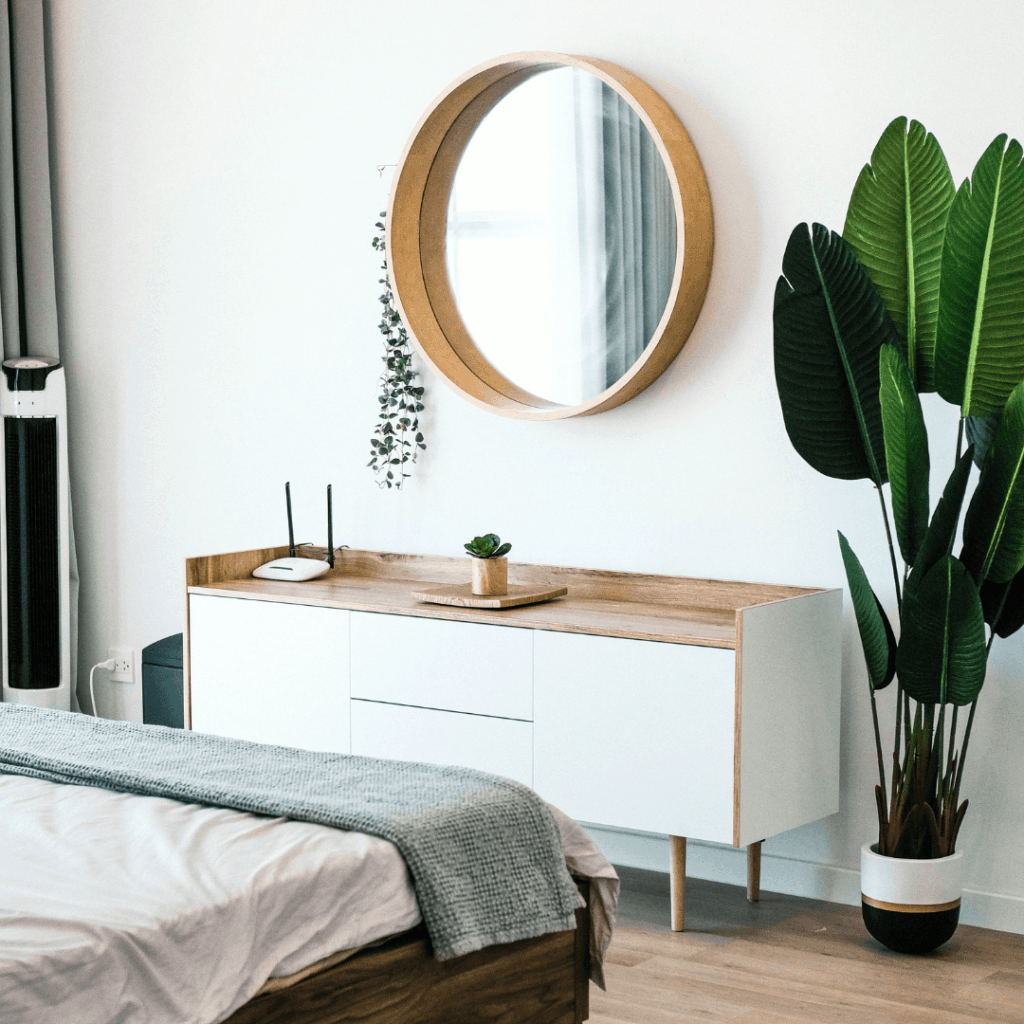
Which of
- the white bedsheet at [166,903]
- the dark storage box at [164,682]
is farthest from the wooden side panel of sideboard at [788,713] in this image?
the dark storage box at [164,682]

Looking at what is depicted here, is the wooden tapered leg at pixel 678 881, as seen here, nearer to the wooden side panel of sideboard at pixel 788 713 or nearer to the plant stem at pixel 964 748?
the wooden side panel of sideboard at pixel 788 713

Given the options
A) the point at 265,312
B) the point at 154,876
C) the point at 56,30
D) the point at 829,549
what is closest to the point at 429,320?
the point at 265,312

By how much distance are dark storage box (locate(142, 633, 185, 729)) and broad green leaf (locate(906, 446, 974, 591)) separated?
1.98 meters

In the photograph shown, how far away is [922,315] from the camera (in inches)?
98.7

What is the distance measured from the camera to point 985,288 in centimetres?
237

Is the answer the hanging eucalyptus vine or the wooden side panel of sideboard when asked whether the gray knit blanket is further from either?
the hanging eucalyptus vine

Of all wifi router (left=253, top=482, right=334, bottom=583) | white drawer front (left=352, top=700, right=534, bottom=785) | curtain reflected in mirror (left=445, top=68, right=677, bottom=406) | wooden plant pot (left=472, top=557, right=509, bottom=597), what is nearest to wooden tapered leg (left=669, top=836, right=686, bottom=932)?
white drawer front (left=352, top=700, right=534, bottom=785)

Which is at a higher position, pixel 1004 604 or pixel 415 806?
pixel 1004 604

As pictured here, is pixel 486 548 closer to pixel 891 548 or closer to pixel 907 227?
pixel 891 548

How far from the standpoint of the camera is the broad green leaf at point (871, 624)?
100.0 inches

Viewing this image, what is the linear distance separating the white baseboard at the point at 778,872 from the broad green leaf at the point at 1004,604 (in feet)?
1.95

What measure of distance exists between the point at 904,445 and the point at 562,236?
108cm

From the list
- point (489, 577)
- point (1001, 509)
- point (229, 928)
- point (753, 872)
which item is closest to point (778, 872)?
point (753, 872)

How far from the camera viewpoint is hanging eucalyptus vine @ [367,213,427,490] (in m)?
3.38
